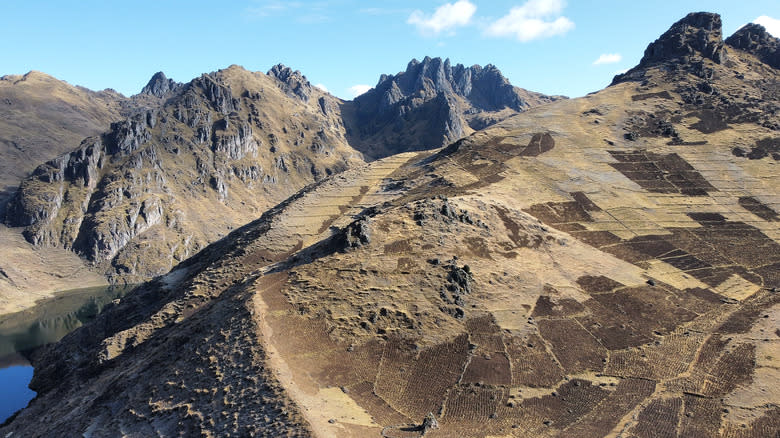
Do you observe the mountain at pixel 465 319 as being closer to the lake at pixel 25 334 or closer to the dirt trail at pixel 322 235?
the dirt trail at pixel 322 235

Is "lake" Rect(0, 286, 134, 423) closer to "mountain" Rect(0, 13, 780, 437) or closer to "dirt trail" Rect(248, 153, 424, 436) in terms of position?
"mountain" Rect(0, 13, 780, 437)

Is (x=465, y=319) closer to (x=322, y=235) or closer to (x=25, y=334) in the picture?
(x=322, y=235)

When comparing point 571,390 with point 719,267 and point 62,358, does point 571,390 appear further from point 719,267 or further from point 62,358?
point 62,358

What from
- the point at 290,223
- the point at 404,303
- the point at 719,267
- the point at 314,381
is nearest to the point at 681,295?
the point at 719,267

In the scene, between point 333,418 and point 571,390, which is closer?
point 333,418

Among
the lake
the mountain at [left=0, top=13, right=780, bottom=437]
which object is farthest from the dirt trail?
the lake

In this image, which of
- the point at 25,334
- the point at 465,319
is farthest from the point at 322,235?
the point at 25,334

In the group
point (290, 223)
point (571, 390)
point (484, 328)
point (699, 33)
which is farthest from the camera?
point (699, 33)
